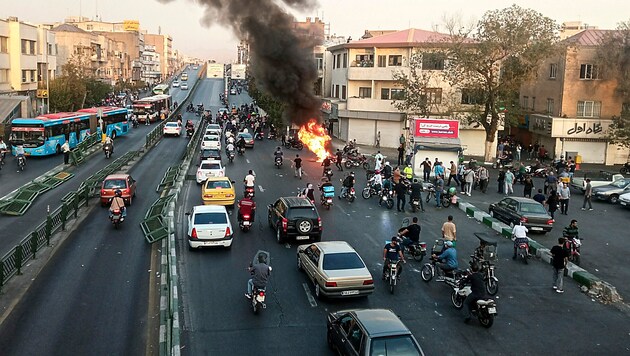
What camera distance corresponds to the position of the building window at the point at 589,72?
4725cm

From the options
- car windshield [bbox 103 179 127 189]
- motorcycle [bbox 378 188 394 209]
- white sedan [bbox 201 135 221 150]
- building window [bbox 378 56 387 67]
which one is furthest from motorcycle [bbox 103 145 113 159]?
building window [bbox 378 56 387 67]

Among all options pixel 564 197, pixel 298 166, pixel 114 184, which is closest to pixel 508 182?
pixel 564 197

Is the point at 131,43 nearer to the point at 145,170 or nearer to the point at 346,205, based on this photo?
the point at 145,170

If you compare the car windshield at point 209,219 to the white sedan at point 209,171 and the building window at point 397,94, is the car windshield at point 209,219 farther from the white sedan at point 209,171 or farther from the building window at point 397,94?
the building window at point 397,94

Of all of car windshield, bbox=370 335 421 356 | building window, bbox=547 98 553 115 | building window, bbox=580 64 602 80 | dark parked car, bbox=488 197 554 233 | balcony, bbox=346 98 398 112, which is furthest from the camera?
balcony, bbox=346 98 398 112

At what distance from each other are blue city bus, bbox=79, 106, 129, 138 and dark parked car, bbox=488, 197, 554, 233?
35865mm

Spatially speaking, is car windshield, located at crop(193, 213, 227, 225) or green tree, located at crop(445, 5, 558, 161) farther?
green tree, located at crop(445, 5, 558, 161)

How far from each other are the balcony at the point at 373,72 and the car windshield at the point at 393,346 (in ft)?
153

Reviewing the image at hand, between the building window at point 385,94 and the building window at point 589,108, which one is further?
the building window at point 385,94

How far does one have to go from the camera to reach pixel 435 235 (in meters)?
22.4

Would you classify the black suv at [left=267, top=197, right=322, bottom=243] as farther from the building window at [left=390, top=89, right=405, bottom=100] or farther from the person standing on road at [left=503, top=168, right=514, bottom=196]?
the building window at [left=390, top=89, right=405, bottom=100]

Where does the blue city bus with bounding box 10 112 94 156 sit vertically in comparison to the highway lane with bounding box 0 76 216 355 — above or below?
above

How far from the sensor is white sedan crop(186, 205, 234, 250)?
61.3 feet

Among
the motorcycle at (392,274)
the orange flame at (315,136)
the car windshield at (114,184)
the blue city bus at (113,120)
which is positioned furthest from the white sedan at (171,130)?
the motorcycle at (392,274)
